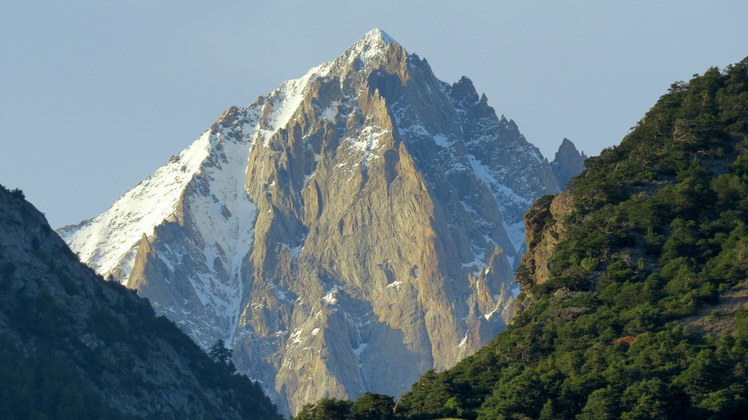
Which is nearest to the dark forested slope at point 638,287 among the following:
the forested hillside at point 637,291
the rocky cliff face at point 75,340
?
the forested hillside at point 637,291

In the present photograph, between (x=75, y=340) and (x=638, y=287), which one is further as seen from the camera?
(x=75, y=340)

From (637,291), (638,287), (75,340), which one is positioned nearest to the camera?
(637,291)

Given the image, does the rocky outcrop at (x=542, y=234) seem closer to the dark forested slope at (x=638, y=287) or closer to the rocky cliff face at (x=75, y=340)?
the dark forested slope at (x=638, y=287)

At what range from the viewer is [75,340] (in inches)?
7146

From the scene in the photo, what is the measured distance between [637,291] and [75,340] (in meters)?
79.7

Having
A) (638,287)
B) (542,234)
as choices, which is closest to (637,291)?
(638,287)

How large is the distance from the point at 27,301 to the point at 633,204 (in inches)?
3050

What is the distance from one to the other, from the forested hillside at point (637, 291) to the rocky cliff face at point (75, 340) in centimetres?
5396

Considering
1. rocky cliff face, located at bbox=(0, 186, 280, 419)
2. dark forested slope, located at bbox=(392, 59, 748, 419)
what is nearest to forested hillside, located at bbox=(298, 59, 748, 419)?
dark forested slope, located at bbox=(392, 59, 748, 419)

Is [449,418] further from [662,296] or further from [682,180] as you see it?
[682,180]

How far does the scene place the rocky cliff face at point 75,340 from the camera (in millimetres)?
172625

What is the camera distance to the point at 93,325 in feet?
616

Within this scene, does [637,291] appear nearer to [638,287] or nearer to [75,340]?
[638,287]

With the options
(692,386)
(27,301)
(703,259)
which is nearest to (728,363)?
(692,386)
